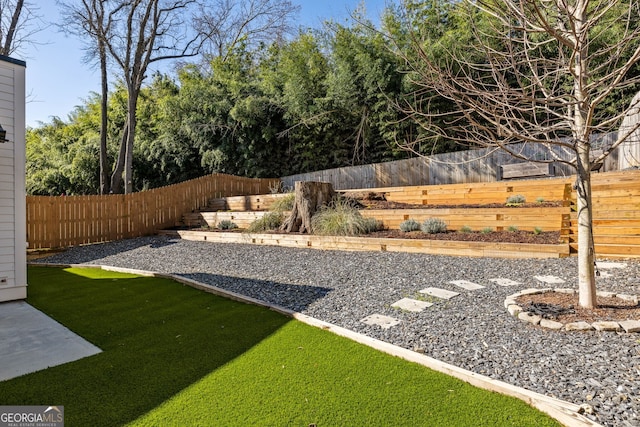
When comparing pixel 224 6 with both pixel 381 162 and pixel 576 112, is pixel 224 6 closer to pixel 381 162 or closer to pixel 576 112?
pixel 381 162

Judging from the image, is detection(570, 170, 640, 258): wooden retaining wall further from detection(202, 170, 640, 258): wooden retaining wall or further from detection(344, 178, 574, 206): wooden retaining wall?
detection(344, 178, 574, 206): wooden retaining wall

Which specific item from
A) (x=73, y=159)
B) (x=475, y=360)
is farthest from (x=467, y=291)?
(x=73, y=159)

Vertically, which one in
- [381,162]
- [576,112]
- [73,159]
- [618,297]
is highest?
[73,159]

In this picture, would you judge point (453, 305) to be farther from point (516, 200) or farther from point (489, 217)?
point (516, 200)

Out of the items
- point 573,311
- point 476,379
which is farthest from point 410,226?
point 476,379

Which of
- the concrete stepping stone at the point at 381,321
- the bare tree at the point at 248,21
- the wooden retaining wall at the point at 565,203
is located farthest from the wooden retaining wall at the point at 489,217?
the bare tree at the point at 248,21

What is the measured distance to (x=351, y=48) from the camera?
1009 cm

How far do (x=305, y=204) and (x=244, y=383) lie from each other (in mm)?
5471

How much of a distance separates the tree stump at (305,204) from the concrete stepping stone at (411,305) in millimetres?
3987

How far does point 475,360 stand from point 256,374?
4.41 ft

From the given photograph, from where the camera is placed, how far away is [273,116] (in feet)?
40.9

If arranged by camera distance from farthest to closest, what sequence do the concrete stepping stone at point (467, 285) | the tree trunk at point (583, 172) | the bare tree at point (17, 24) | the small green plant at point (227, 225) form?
the bare tree at point (17, 24) < the small green plant at point (227, 225) < the concrete stepping stone at point (467, 285) < the tree trunk at point (583, 172)

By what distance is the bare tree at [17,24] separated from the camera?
10.9 meters

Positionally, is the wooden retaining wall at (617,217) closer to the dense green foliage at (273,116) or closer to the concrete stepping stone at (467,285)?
the concrete stepping stone at (467,285)
